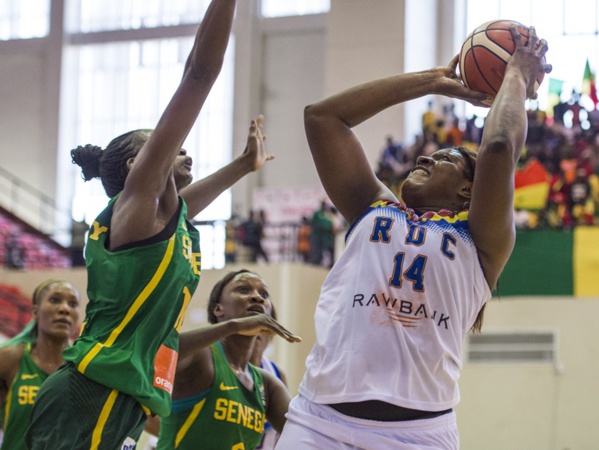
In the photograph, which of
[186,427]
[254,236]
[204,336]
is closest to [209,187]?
[204,336]

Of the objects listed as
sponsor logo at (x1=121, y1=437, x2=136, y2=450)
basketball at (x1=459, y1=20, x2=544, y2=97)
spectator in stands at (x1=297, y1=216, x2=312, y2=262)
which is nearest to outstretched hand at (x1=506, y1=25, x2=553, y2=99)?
basketball at (x1=459, y1=20, x2=544, y2=97)

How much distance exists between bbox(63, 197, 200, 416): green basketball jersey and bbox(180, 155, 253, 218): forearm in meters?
0.79

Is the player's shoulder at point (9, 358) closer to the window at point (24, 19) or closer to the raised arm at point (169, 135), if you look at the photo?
the raised arm at point (169, 135)

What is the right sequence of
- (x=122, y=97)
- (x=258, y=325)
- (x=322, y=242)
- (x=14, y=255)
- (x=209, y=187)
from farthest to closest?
(x=122, y=97)
(x=14, y=255)
(x=322, y=242)
(x=209, y=187)
(x=258, y=325)

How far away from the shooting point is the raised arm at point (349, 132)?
3.21 m

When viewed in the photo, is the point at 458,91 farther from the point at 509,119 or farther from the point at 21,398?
the point at 21,398

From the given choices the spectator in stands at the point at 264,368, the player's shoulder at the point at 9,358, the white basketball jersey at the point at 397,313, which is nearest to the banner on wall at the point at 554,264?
the spectator in stands at the point at 264,368

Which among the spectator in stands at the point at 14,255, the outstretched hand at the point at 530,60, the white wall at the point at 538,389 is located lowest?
the white wall at the point at 538,389

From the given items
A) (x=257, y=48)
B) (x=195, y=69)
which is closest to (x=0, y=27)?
(x=257, y=48)

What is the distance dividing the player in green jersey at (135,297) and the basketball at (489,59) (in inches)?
33.2

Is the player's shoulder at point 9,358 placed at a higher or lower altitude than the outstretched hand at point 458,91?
lower

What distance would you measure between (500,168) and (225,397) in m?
1.80

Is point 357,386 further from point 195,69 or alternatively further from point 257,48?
point 257,48

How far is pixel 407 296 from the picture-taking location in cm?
293
